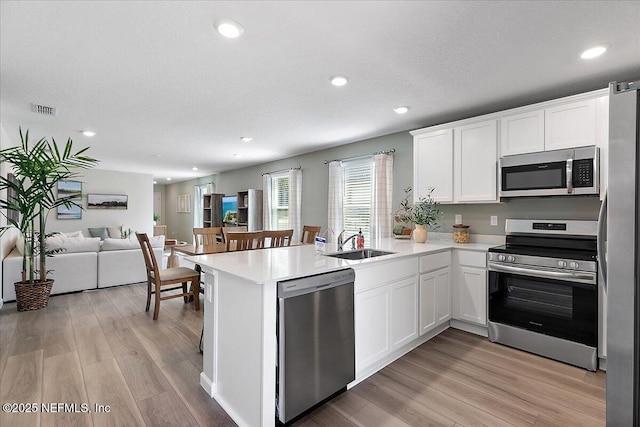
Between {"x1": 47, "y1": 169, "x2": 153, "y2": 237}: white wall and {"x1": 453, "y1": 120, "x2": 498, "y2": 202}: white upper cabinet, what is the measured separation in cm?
833

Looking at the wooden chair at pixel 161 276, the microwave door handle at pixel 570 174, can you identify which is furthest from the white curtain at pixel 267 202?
the microwave door handle at pixel 570 174

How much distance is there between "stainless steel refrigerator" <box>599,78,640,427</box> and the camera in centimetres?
118

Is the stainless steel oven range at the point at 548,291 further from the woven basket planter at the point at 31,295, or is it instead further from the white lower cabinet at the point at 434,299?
the woven basket planter at the point at 31,295

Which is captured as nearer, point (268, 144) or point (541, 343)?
point (541, 343)

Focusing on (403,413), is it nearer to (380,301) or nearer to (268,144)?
(380,301)

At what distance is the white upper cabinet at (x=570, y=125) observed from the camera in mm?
2682

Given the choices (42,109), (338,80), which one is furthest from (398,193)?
(42,109)

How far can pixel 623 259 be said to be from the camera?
1.21 m

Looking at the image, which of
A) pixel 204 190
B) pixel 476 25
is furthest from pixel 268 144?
pixel 204 190

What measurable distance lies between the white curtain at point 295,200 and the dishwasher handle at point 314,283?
395cm

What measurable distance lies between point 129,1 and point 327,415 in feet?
8.91

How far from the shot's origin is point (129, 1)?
1.71 metres

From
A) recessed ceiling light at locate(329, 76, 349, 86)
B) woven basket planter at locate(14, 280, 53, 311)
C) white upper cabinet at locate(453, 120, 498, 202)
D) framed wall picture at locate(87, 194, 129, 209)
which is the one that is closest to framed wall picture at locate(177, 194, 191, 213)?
framed wall picture at locate(87, 194, 129, 209)

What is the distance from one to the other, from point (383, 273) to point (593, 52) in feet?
7.35
